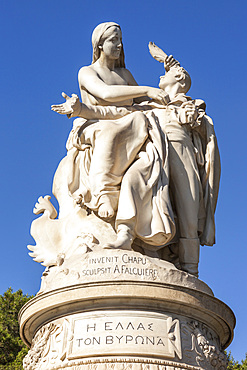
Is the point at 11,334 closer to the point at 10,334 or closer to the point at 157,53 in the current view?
the point at 10,334

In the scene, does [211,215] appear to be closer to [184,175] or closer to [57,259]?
[184,175]

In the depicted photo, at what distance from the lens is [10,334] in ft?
74.0

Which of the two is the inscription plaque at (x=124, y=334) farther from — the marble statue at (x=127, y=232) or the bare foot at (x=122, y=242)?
the bare foot at (x=122, y=242)

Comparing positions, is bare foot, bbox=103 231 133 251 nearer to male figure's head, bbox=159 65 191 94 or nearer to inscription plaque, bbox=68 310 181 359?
inscription plaque, bbox=68 310 181 359

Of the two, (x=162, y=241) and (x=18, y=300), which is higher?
(x=18, y=300)

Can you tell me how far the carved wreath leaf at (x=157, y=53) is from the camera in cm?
1133

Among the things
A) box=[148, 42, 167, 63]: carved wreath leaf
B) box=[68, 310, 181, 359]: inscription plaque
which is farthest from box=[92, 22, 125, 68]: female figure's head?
box=[68, 310, 181, 359]: inscription plaque

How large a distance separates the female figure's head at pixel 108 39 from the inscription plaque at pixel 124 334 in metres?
4.61

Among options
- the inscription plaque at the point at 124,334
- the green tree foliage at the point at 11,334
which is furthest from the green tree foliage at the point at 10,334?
the inscription plaque at the point at 124,334

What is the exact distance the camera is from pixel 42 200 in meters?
10.7

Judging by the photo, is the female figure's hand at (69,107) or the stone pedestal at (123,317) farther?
the female figure's hand at (69,107)

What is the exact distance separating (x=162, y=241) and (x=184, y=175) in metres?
1.27

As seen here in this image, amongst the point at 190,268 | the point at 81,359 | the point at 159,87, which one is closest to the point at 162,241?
the point at 190,268

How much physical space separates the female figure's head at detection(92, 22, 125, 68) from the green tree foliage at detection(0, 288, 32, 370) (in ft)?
42.0
